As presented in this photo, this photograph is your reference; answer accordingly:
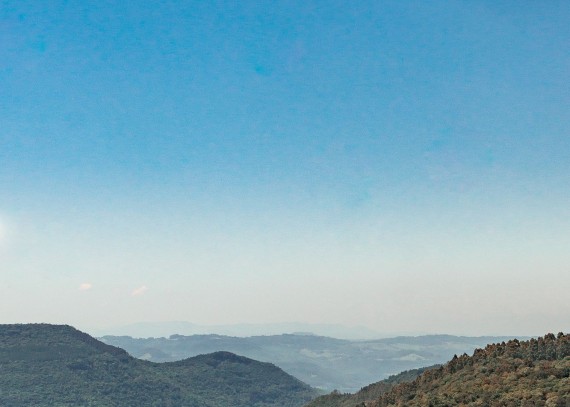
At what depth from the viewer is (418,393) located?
238 ft

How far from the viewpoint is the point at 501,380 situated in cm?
6003

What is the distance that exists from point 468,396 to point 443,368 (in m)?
19.5

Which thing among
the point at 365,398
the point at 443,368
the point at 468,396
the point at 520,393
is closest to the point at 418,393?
the point at 443,368

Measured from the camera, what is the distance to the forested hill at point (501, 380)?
175ft

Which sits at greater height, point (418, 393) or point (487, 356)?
point (487, 356)

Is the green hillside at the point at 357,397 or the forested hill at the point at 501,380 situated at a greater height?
the forested hill at the point at 501,380

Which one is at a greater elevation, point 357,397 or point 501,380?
point 501,380

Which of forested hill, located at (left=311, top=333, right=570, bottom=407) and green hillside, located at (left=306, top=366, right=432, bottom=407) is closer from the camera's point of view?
forested hill, located at (left=311, top=333, right=570, bottom=407)

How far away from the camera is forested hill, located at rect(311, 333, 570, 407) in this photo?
53.2 metres

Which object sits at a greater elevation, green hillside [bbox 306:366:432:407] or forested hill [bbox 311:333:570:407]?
forested hill [bbox 311:333:570:407]

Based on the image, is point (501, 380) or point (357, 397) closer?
point (501, 380)

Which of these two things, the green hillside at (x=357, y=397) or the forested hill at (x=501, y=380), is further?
the green hillside at (x=357, y=397)

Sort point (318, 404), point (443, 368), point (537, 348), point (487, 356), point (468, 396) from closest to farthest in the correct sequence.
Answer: point (468, 396) < point (537, 348) < point (487, 356) < point (443, 368) < point (318, 404)

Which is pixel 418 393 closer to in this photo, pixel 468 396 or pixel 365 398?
pixel 468 396
